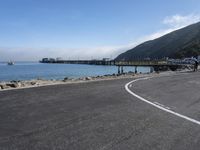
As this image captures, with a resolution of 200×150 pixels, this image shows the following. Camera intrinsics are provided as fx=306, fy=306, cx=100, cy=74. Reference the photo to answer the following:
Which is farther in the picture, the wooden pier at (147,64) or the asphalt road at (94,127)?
the wooden pier at (147,64)

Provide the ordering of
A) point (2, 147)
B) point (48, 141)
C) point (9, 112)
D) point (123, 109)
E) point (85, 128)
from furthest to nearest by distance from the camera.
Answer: point (123, 109) < point (9, 112) < point (85, 128) < point (48, 141) < point (2, 147)

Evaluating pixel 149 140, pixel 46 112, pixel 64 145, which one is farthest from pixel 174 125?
pixel 46 112

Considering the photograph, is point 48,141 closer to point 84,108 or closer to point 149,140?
point 149,140

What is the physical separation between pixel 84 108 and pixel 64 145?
405 cm

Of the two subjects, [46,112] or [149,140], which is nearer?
[149,140]

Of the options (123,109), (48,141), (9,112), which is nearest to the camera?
(48,141)

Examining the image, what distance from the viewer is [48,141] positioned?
555 cm

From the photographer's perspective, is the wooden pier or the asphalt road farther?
the wooden pier

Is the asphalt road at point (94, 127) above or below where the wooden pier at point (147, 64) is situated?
above

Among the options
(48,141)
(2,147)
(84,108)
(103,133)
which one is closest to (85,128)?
(103,133)

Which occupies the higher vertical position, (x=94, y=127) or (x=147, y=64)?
(x=94, y=127)

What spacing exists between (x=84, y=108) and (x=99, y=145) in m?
4.05

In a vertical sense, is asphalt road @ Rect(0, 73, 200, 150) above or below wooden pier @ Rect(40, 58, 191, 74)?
above

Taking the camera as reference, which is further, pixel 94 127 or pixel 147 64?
pixel 147 64
